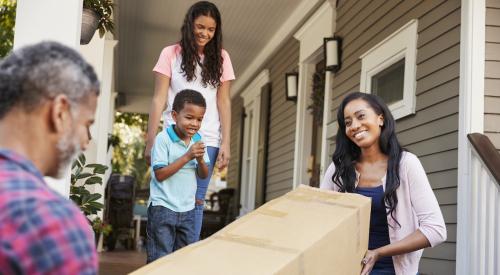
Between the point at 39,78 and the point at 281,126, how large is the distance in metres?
6.89

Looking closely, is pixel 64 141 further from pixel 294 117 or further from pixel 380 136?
pixel 294 117

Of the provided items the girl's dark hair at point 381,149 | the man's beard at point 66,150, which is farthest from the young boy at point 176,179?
the man's beard at point 66,150

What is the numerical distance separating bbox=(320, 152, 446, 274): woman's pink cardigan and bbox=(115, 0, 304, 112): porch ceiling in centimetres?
435

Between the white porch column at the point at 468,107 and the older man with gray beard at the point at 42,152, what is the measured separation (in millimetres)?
2824

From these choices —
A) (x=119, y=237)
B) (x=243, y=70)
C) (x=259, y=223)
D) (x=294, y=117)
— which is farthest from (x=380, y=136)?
(x=243, y=70)

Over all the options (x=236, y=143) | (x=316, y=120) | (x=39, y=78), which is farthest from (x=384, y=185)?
(x=236, y=143)

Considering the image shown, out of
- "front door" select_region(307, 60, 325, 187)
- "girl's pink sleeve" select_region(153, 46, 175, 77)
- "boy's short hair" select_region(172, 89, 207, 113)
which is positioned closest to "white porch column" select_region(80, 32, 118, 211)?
"front door" select_region(307, 60, 325, 187)

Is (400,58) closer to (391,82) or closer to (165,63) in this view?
Answer: (391,82)

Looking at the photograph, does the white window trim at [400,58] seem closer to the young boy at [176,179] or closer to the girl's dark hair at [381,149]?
the girl's dark hair at [381,149]

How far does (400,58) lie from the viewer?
14.3 feet

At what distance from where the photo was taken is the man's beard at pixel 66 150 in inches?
33.5

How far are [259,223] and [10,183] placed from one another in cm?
80

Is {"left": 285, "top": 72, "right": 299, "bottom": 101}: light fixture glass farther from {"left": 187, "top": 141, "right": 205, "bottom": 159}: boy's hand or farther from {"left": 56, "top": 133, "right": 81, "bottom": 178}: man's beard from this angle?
{"left": 56, "top": 133, "right": 81, "bottom": 178}: man's beard

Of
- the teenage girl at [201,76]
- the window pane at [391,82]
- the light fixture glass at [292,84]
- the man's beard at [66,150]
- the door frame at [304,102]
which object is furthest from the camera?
the light fixture glass at [292,84]
